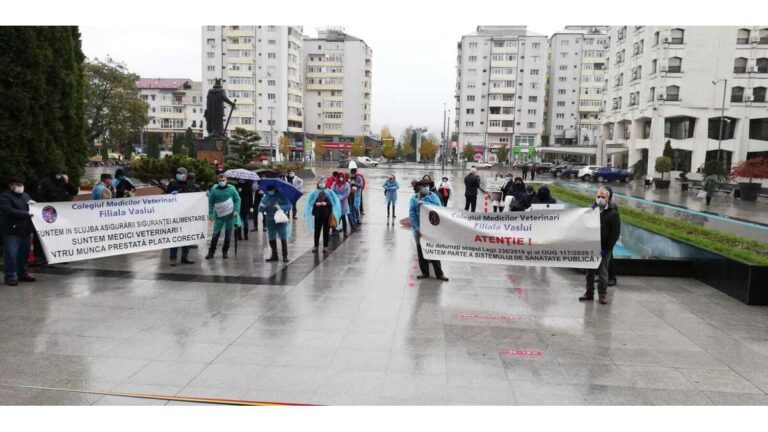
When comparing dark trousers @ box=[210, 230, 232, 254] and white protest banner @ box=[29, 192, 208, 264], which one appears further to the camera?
dark trousers @ box=[210, 230, 232, 254]

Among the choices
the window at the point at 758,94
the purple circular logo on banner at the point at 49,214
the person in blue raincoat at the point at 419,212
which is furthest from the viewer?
the window at the point at 758,94

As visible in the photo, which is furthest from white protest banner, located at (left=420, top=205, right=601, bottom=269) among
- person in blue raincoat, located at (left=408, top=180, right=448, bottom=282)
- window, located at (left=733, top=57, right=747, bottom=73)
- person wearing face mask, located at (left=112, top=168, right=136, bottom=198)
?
window, located at (left=733, top=57, right=747, bottom=73)

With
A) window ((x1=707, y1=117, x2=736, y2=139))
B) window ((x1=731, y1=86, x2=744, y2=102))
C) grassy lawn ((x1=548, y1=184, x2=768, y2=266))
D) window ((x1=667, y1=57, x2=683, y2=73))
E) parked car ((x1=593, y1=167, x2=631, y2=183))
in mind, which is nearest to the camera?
grassy lawn ((x1=548, y1=184, x2=768, y2=266))

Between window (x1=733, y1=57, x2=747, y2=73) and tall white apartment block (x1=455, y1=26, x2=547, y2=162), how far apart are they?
136ft

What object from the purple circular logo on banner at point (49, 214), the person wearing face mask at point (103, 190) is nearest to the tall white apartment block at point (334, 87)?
the person wearing face mask at point (103, 190)

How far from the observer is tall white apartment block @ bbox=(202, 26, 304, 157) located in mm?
92938

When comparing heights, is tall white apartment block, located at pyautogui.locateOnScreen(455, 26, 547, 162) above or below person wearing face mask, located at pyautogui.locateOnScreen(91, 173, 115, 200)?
above

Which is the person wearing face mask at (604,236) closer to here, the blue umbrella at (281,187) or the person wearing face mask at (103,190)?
the blue umbrella at (281,187)

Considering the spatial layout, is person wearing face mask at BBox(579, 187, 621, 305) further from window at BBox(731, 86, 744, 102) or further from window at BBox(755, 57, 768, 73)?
window at BBox(755, 57, 768, 73)

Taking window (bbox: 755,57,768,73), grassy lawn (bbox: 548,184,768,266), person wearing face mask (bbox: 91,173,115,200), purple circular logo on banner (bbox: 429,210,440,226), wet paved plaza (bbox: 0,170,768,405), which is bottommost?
→ wet paved plaza (bbox: 0,170,768,405)

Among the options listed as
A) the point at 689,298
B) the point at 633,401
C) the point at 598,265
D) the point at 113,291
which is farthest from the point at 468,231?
the point at 113,291

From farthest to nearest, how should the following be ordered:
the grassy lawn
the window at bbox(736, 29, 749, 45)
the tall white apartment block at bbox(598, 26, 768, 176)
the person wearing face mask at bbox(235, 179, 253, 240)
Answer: the tall white apartment block at bbox(598, 26, 768, 176), the window at bbox(736, 29, 749, 45), the person wearing face mask at bbox(235, 179, 253, 240), the grassy lawn

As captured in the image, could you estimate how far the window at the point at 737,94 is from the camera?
5628 centimetres

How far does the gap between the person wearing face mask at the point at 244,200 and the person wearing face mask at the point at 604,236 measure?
9004mm
